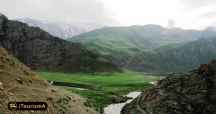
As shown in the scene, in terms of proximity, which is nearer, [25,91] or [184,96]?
[25,91]

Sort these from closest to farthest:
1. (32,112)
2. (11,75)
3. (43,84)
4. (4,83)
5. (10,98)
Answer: (32,112) → (10,98) → (4,83) → (11,75) → (43,84)

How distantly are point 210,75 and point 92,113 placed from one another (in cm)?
2241

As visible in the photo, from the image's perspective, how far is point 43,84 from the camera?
48.3 metres

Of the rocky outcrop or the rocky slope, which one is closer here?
the rocky slope

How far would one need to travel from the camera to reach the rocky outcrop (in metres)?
56.2

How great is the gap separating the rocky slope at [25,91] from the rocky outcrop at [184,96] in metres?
14.5

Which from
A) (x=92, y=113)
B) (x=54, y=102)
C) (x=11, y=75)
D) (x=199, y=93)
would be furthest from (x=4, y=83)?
(x=199, y=93)

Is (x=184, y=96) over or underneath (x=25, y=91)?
underneath

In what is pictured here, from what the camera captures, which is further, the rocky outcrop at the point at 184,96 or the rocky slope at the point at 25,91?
the rocky outcrop at the point at 184,96

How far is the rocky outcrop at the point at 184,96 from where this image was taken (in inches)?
2215

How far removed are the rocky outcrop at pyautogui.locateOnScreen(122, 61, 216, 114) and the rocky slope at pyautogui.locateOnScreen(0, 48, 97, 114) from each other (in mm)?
14509

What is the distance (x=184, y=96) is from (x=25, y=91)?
28831mm

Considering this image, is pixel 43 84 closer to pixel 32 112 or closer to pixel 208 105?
pixel 32 112

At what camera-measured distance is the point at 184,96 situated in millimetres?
57969
